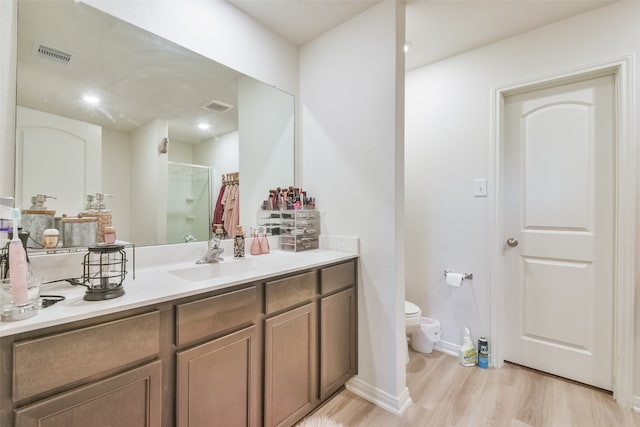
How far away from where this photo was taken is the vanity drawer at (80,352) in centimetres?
74

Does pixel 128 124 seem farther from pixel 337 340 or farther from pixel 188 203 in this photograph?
pixel 337 340

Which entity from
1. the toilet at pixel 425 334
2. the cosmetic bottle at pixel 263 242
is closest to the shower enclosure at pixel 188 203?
the cosmetic bottle at pixel 263 242

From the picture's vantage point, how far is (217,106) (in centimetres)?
182

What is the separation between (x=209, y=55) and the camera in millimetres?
1686

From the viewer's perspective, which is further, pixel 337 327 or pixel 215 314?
pixel 337 327

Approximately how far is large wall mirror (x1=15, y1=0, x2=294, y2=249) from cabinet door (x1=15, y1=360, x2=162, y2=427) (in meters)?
0.73

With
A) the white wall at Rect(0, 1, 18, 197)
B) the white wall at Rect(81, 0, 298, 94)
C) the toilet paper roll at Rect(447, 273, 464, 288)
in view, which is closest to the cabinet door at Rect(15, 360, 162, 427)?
the white wall at Rect(0, 1, 18, 197)

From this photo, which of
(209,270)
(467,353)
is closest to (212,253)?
(209,270)

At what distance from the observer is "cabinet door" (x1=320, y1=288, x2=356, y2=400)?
5.31ft

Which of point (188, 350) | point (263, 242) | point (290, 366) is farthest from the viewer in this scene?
point (263, 242)

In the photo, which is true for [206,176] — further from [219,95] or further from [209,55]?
[209,55]

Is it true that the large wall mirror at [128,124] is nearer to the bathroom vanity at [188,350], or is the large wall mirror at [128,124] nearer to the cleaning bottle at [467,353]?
the bathroom vanity at [188,350]

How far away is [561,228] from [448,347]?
121 cm

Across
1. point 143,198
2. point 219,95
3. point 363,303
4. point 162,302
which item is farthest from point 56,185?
point 363,303
